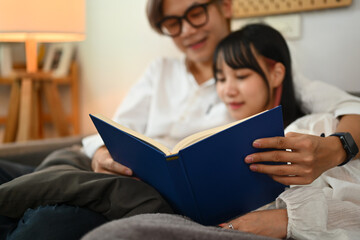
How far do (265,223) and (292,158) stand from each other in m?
0.15

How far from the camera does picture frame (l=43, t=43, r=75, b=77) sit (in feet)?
9.47

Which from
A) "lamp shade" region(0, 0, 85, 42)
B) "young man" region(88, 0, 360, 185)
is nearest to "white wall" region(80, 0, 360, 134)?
"young man" region(88, 0, 360, 185)

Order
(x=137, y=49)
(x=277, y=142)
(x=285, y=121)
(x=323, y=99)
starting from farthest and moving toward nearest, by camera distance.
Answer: (x=137, y=49) < (x=323, y=99) < (x=285, y=121) < (x=277, y=142)

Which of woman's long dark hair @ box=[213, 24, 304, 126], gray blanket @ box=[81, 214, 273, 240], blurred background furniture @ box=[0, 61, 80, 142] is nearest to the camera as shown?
gray blanket @ box=[81, 214, 273, 240]

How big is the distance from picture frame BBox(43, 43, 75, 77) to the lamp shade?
102 cm

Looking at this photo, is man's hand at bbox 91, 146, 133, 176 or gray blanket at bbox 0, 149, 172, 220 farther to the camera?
man's hand at bbox 91, 146, 133, 176

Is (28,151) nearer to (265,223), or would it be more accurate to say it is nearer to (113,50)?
(265,223)

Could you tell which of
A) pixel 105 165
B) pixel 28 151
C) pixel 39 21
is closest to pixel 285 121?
pixel 105 165

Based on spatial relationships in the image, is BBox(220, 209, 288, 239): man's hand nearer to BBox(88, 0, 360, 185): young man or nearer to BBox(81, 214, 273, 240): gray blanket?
BBox(81, 214, 273, 240): gray blanket

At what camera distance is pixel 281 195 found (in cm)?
83

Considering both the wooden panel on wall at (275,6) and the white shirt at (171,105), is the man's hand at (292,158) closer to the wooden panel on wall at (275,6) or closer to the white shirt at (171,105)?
the white shirt at (171,105)

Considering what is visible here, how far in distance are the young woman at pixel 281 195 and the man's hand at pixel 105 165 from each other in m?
0.27

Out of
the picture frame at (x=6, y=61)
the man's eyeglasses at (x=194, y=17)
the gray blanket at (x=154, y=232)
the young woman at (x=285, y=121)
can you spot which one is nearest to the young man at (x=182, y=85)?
the man's eyeglasses at (x=194, y=17)

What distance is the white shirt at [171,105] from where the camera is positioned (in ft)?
4.63
